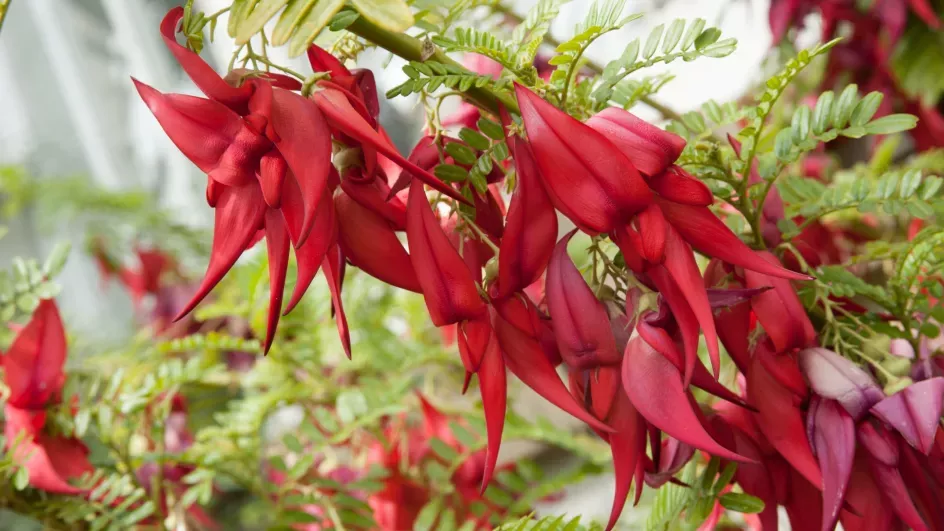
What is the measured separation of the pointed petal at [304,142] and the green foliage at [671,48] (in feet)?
0.49

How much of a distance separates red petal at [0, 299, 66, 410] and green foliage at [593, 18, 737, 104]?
46 centimetres

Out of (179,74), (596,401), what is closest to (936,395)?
(596,401)

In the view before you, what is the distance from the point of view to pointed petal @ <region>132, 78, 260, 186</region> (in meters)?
0.32

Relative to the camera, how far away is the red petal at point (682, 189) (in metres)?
0.33

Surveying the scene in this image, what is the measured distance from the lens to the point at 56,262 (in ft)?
2.21

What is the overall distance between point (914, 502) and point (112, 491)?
0.54 m

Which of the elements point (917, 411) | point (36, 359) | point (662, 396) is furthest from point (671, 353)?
point (36, 359)

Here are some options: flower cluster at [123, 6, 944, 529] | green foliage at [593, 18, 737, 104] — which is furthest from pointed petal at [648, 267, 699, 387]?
green foliage at [593, 18, 737, 104]

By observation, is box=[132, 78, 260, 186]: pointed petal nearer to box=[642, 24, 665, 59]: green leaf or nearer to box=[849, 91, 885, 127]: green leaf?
box=[642, 24, 665, 59]: green leaf

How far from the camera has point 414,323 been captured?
3.58 feet

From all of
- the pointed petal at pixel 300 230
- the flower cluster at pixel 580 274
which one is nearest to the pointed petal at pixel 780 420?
the flower cluster at pixel 580 274

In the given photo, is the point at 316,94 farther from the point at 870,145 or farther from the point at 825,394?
the point at 870,145

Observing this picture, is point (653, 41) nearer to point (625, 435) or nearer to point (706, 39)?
point (706, 39)

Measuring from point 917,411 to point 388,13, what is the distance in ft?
0.97
